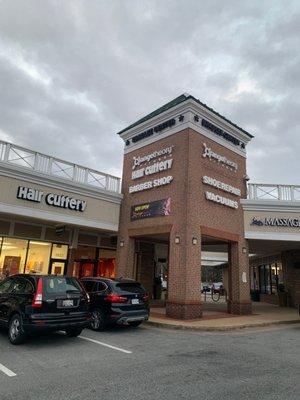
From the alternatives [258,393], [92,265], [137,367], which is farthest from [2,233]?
[258,393]

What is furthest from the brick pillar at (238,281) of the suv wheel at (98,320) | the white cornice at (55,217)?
the suv wheel at (98,320)

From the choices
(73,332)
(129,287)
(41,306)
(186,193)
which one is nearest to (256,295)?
(186,193)

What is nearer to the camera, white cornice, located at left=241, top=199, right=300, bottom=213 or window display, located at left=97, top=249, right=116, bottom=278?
white cornice, located at left=241, top=199, right=300, bottom=213

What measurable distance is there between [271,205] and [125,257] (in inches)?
336

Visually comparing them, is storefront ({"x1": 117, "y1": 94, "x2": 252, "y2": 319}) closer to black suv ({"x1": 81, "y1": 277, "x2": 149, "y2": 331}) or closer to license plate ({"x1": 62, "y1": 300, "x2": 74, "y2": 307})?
black suv ({"x1": 81, "y1": 277, "x2": 149, "y2": 331})

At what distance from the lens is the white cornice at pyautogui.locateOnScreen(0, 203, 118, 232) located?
15398 millimetres

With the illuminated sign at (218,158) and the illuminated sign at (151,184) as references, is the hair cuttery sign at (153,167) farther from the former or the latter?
the illuminated sign at (218,158)

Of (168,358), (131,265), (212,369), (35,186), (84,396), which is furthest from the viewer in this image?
(131,265)

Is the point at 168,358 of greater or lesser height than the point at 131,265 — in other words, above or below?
below

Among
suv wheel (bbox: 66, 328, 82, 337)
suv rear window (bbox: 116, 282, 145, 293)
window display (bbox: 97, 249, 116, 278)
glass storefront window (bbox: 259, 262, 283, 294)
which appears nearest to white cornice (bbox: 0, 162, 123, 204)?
window display (bbox: 97, 249, 116, 278)

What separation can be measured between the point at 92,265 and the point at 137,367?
47.8 feet

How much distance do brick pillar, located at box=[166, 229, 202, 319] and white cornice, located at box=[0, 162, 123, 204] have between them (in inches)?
193

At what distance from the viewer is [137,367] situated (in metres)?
7.28

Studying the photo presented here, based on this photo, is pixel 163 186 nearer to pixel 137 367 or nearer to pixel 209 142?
pixel 209 142
